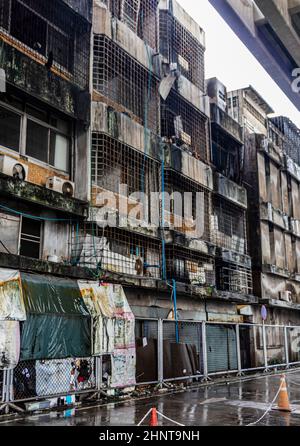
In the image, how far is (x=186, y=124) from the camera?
71.2 feet

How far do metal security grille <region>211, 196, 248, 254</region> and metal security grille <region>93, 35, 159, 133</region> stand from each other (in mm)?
5896

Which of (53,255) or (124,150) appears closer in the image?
(53,255)

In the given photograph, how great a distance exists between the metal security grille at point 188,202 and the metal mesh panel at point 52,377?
25.5 ft

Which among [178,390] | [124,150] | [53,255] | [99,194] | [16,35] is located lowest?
[178,390]

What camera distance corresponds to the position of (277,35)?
18.1ft

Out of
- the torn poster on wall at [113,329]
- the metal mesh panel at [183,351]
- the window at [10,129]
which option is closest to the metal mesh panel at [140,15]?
the window at [10,129]

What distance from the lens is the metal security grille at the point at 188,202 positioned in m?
19.3

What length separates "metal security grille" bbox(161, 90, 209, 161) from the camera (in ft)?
66.5

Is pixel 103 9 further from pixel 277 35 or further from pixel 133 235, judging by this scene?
pixel 277 35

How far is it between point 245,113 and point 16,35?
16.9 metres

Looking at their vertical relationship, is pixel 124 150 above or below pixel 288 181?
below

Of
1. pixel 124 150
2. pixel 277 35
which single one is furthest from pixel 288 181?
pixel 277 35

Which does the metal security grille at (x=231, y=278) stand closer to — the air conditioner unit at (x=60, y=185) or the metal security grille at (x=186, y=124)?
the metal security grille at (x=186, y=124)

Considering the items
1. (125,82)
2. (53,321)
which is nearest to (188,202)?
(125,82)
